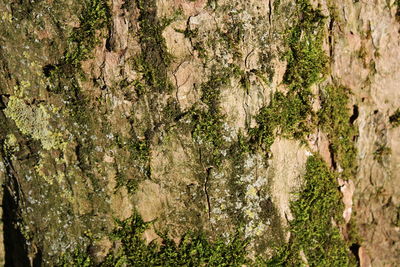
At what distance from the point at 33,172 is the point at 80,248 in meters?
0.64

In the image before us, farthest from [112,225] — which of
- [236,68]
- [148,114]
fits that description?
[236,68]

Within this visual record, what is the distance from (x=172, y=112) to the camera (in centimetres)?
254

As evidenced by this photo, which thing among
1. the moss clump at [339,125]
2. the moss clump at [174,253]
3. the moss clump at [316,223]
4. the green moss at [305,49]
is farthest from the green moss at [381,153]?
the moss clump at [174,253]

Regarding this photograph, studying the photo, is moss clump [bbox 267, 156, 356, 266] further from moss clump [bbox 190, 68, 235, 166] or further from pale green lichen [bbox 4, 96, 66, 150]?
pale green lichen [bbox 4, 96, 66, 150]

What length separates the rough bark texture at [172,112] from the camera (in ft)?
8.08

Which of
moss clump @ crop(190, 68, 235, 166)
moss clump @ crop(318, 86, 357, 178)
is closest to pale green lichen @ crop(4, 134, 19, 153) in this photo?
moss clump @ crop(190, 68, 235, 166)

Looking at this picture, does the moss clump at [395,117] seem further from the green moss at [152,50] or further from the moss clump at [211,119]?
the green moss at [152,50]

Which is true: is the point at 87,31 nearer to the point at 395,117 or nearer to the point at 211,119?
the point at 211,119

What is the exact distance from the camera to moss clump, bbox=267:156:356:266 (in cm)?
284

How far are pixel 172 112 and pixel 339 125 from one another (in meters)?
1.38

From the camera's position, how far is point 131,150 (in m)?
2.59

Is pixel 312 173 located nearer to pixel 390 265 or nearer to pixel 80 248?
pixel 390 265

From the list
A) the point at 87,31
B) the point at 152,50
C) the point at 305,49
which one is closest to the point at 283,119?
the point at 305,49

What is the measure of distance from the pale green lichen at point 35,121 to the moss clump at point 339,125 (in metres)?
1.95
